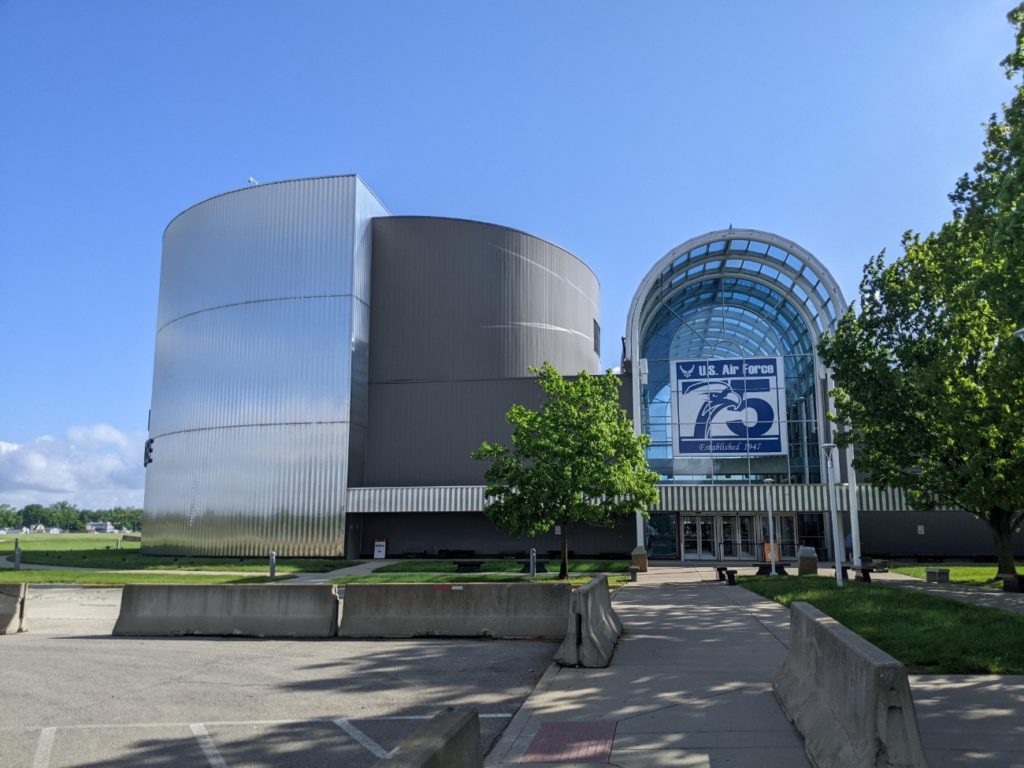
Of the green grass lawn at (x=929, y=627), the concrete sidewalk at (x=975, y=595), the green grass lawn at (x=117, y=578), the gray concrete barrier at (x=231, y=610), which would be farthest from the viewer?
the green grass lawn at (x=117, y=578)

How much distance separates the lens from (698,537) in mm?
38406

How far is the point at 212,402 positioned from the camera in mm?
41438

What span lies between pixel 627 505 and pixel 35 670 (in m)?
19.0

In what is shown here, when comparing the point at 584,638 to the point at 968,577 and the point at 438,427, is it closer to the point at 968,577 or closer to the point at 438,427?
the point at 968,577

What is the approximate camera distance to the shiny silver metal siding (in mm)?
38781

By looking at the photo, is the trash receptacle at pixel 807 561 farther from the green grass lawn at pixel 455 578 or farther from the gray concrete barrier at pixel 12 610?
the gray concrete barrier at pixel 12 610

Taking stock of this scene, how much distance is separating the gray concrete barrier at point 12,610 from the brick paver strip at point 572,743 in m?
12.3

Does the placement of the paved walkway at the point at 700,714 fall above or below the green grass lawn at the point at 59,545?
above

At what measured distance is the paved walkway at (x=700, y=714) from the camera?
18.8ft

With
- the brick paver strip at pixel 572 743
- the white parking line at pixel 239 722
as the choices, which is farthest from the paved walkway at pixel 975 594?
the white parking line at pixel 239 722

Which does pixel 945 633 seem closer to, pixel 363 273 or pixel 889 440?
pixel 889 440

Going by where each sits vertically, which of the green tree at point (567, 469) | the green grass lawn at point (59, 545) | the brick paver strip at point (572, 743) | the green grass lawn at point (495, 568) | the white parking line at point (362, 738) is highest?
the green tree at point (567, 469)

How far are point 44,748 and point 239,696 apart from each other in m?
2.16

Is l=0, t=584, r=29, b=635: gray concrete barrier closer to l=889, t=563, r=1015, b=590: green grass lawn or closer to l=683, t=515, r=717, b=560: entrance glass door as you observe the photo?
l=889, t=563, r=1015, b=590: green grass lawn
